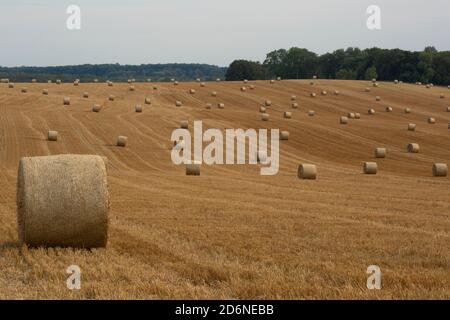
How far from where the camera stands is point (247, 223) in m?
15.9

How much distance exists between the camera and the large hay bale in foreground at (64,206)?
40.6ft

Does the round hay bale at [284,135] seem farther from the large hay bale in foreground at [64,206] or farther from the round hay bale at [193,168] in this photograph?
the large hay bale in foreground at [64,206]

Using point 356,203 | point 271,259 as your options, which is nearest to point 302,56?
point 356,203

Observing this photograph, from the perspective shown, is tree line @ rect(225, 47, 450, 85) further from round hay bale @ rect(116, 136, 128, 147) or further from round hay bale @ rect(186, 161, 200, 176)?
round hay bale @ rect(186, 161, 200, 176)

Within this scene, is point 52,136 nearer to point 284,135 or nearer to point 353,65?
point 284,135

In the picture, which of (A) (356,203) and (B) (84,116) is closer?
(A) (356,203)

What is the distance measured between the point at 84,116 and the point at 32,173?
121ft

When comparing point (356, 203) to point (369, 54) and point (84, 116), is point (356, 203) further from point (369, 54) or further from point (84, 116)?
point (369, 54)

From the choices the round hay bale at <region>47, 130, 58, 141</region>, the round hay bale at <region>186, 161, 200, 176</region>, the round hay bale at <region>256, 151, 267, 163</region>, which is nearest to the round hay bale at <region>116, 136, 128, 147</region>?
the round hay bale at <region>47, 130, 58, 141</region>

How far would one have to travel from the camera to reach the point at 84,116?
49.1 meters

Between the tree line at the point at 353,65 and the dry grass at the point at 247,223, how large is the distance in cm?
6788

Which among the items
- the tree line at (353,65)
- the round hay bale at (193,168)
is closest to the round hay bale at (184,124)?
the round hay bale at (193,168)

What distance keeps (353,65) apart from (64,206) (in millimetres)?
121287

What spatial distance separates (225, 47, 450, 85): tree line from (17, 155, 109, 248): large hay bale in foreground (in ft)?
334
